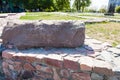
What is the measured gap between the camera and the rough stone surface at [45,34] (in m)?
3.26

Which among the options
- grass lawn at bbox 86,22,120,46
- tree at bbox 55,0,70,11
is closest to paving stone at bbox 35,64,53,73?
grass lawn at bbox 86,22,120,46

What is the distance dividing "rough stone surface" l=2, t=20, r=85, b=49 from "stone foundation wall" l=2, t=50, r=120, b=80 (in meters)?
0.28

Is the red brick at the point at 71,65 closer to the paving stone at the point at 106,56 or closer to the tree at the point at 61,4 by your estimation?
the paving stone at the point at 106,56

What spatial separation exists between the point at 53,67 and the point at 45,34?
2.12 ft

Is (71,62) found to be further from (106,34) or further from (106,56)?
(106,34)

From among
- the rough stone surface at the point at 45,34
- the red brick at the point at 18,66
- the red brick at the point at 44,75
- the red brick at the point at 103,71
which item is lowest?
the red brick at the point at 44,75

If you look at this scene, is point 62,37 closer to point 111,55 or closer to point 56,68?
point 56,68

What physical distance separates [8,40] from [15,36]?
0.50ft

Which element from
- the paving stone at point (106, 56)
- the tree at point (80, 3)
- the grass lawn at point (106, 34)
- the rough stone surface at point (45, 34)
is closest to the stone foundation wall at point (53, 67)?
the paving stone at point (106, 56)

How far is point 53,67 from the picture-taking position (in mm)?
2900

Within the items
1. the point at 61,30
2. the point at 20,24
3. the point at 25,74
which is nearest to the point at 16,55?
the point at 25,74

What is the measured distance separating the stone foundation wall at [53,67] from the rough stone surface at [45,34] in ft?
0.91

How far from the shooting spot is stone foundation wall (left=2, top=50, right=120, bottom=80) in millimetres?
2582

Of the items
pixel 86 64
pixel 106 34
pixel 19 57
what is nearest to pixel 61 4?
pixel 106 34
